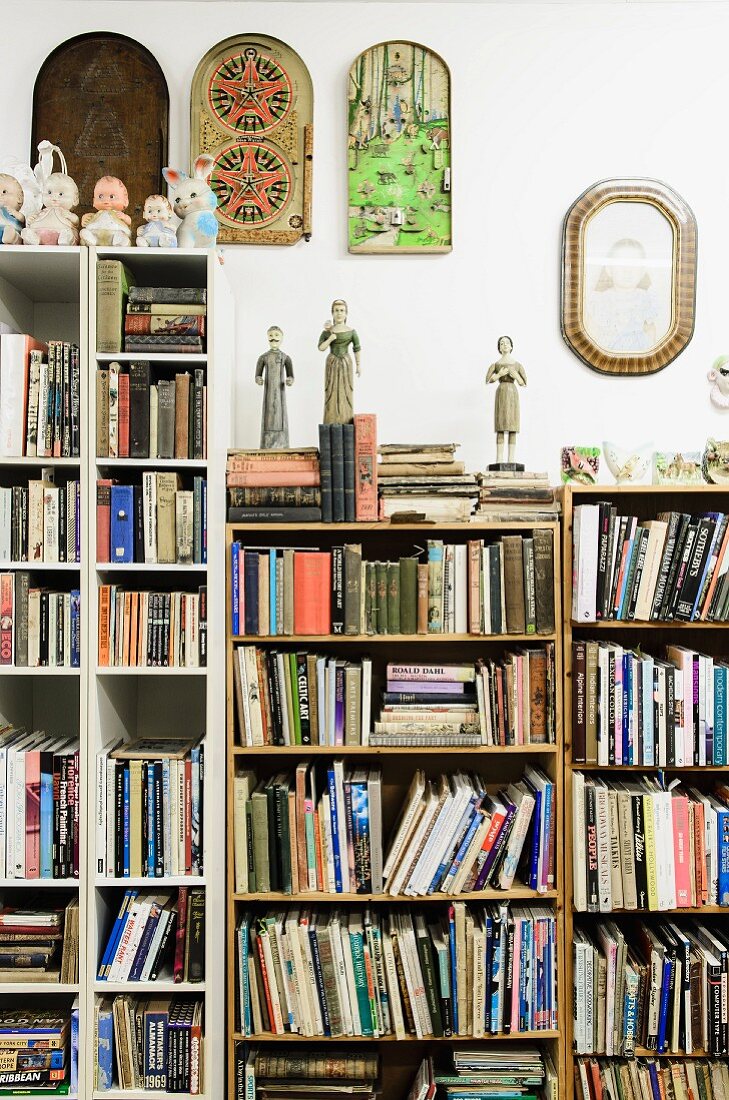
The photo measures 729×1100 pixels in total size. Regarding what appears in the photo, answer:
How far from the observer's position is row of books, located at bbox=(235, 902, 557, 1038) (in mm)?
1965

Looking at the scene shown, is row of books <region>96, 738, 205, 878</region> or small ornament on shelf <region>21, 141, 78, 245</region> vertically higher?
small ornament on shelf <region>21, 141, 78, 245</region>

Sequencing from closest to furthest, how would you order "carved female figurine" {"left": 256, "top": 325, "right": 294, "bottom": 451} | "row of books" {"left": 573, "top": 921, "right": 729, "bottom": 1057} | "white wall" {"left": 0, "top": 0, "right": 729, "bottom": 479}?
"row of books" {"left": 573, "top": 921, "right": 729, "bottom": 1057}, "carved female figurine" {"left": 256, "top": 325, "right": 294, "bottom": 451}, "white wall" {"left": 0, "top": 0, "right": 729, "bottom": 479}

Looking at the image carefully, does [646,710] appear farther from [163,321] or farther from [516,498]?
[163,321]

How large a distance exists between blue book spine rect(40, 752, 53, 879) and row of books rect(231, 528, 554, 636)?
0.52 m

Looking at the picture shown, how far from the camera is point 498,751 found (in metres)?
1.99

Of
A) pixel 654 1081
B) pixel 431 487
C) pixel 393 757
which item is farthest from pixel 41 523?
pixel 654 1081

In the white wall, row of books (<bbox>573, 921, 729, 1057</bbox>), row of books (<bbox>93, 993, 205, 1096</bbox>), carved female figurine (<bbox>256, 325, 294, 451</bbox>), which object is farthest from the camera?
the white wall

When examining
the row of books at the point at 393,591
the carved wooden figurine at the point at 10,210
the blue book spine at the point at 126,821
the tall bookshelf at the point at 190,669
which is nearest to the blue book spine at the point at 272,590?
the row of books at the point at 393,591

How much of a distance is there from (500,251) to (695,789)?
1.49m

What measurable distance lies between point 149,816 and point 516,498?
1.12 meters

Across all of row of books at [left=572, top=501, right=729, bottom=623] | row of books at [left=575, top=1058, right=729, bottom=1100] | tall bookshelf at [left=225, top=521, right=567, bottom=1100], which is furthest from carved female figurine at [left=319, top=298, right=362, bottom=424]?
row of books at [left=575, top=1058, right=729, bottom=1100]

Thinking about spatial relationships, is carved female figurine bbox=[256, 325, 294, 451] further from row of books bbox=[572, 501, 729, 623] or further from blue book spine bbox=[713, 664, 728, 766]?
blue book spine bbox=[713, 664, 728, 766]

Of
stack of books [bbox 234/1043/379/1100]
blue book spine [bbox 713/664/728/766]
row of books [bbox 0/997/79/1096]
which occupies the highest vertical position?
blue book spine [bbox 713/664/728/766]

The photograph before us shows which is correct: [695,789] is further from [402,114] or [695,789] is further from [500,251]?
[402,114]
